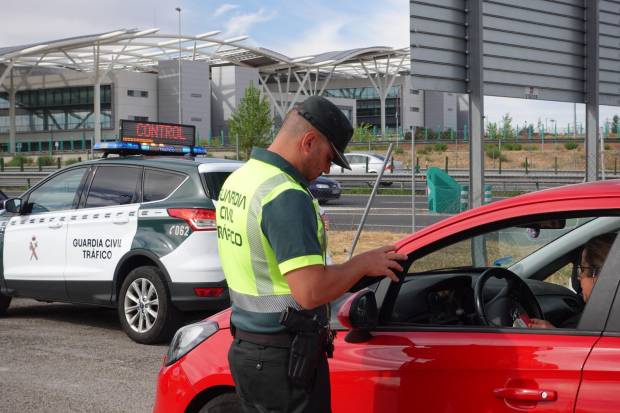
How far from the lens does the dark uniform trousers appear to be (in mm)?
2584

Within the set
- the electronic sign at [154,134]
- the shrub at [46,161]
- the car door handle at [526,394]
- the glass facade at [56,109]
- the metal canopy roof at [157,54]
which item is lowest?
the car door handle at [526,394]

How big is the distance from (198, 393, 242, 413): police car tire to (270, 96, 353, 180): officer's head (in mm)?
1133

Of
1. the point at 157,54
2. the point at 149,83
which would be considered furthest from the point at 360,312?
the point at 149,83

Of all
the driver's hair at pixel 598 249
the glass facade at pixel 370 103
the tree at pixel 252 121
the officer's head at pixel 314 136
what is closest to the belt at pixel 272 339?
the officer's head at pixel 314 136

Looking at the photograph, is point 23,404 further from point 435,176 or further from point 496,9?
point 435,176

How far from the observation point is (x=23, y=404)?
5.59 m

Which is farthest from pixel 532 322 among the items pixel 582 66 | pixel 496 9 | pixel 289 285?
pixel 582 66

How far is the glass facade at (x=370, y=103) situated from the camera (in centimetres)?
9031

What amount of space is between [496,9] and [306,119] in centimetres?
768

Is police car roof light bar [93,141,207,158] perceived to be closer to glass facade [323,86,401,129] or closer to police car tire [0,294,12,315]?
police car tire [0,294,12,315]

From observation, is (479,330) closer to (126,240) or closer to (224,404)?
(224,404)

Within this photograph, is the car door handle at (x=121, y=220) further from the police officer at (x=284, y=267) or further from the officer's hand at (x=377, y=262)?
the officer's hand at (x=377, y=262)

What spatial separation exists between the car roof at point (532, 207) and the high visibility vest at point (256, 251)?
0.60 m

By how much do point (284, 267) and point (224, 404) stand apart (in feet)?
3.68
